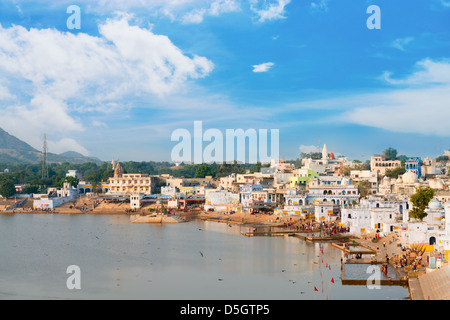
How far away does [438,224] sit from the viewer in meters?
24.3

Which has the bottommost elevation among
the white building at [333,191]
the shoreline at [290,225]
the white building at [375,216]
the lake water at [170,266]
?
the lake water at [170,266]

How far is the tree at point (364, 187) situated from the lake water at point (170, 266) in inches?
523

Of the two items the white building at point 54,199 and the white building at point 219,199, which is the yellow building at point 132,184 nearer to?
the white building at point 54,199

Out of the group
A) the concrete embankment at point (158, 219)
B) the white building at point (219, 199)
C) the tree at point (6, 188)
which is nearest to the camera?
the concrete embankment at point (158, 219)

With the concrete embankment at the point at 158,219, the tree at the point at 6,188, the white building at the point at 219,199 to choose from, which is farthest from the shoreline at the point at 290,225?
the tree at the point at 6,188

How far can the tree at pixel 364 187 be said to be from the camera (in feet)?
138

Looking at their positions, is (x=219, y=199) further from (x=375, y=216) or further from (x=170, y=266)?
(x=170, y=266)

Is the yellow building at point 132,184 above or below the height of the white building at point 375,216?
above

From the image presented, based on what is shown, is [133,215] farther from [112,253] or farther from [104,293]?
[104,293]

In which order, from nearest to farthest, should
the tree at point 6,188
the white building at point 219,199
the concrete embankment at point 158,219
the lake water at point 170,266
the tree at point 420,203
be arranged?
the lake water at point 170,266 → the tree at point 420,203 → the concrete embankment at point 158,219 → the white building at point 219,199 → the tree at point 6,188

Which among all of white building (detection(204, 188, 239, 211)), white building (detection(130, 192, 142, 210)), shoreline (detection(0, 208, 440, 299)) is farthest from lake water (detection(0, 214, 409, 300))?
white building (detection(130, 192, 142, 210))

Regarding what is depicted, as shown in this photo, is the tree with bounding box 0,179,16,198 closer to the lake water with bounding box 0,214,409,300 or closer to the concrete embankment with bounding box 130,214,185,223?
the concrete embankment with bounding box 130,214,185,223
